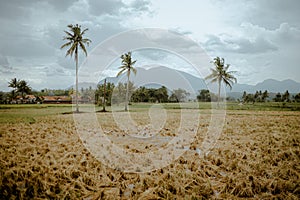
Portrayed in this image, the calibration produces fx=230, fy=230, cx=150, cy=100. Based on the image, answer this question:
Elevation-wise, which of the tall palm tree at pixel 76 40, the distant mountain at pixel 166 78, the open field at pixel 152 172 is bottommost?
the open field at pixel 152 172

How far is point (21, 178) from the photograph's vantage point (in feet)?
12.3

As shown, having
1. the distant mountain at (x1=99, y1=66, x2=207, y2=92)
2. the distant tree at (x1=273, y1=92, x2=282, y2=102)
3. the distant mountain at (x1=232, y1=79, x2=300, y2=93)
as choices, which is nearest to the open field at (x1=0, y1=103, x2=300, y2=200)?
the distant mountain at (x1=99, y1=66, x2=207, y2=92)

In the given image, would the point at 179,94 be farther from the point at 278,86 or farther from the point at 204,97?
the point at 204,97

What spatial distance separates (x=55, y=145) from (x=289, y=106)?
35.6 feet

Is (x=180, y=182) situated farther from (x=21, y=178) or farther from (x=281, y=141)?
(x=281, y=141)

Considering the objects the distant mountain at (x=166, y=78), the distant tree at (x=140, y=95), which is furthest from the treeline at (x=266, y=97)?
the distant tree at (x=140, y=95)

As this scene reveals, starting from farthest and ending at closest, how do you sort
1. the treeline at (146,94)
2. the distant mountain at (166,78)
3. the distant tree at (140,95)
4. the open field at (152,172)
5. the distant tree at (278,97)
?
the distant tree at (278,97), the distant tree at (140,95), the treeline at (146,94), the distant mountain at (166,78), the open field at (152,172)

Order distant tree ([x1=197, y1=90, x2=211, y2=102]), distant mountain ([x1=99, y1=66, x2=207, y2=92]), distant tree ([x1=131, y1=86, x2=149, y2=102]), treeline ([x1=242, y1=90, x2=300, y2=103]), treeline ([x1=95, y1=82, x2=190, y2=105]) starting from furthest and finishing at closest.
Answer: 1. distant tree ([x1=197, y1=90, x2=211, y2=102])
2. treeline ([x1=242, y1=90, x2=300, y2=103])
3. distant tree ([x1=131, y1=86, x2=149, y2=102])
4. treeline ([x1=95, y1=82, x2=190, y2=105])
5. distant mountain ([x1=99, y1=66, x2=207, y2=92])

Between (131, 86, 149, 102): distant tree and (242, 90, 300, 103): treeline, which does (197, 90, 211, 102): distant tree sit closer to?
(242, 90, 300, 103): treeline

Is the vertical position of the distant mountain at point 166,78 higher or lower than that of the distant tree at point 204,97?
higher

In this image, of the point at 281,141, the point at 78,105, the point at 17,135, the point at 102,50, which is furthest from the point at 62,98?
the point at 281,141

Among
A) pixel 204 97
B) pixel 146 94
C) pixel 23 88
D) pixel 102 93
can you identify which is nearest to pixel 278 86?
pixel 204 97

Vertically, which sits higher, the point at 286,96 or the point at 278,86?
the point at 278,86

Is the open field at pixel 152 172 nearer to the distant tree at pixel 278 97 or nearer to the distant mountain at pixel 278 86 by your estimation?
the distant mountain at pixel 278 86
